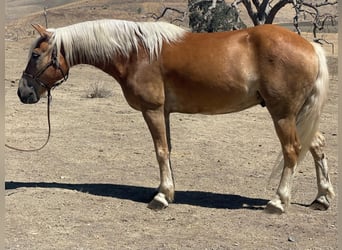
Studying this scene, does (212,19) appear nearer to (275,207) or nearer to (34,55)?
(34,55)

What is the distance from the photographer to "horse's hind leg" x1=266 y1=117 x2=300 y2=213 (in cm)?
524

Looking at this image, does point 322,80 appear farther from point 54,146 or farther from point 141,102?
point 54,146

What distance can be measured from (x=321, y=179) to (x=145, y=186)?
2092 mm

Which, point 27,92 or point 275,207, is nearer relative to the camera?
point 275,207

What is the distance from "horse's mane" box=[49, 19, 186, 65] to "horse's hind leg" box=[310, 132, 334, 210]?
1.88 metres

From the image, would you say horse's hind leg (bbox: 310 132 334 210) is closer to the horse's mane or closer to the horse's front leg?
the horse's front leg

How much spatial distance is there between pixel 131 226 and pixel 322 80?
2.38m

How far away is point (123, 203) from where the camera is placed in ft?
18.5

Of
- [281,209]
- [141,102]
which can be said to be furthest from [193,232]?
[141,102]

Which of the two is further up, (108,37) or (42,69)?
(108,37)

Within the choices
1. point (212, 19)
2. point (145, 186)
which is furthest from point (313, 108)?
Answer: point (212, 19)

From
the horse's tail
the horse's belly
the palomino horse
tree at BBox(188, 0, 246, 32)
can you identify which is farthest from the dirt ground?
tree at BBox(188, 0, 246, 32)

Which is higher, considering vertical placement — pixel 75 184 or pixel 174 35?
pixel 174 35

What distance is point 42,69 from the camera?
562 centimetres
